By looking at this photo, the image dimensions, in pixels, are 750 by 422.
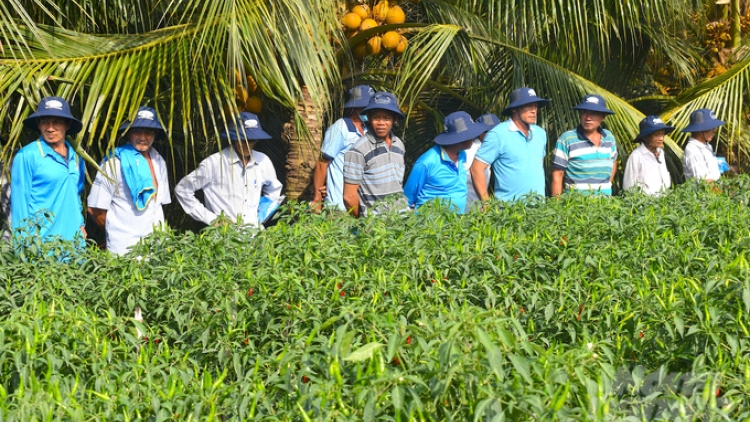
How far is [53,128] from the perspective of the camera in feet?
19.1

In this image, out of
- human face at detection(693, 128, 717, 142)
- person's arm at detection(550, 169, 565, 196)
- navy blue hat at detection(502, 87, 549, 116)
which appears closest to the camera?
navy blue hat at detection(502, 87, 549, 116)

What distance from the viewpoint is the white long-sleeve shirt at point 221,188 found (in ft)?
21.2

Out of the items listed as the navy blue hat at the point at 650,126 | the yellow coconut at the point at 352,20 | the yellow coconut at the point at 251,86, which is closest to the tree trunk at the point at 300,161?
the yellow coconut at the point at 251,86

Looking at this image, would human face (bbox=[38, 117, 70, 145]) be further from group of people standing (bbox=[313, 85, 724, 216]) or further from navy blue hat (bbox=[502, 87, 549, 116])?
navy blue hat (bbox=[502, 87, 549, 116])

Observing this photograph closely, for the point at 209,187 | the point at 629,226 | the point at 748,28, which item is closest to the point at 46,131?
the point at 209,187

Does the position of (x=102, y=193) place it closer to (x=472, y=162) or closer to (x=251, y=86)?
(x=251, y=86)

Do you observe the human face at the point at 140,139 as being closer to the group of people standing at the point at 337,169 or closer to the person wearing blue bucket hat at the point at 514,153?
the group of people standing at the point at 337,169

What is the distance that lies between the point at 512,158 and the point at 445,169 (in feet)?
2.11

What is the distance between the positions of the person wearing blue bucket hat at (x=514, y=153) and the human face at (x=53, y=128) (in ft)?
9.54

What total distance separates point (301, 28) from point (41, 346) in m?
3.42

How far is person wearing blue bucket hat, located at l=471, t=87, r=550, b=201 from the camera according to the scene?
7.14 metres

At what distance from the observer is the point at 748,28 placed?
36.9 feet

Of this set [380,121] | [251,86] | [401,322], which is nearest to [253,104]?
[251,86]

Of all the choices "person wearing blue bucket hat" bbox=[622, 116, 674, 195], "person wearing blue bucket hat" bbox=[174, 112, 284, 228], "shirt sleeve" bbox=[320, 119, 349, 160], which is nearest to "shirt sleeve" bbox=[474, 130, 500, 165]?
"shirt sleeve" bbox=[320, 119, 349, 160]
